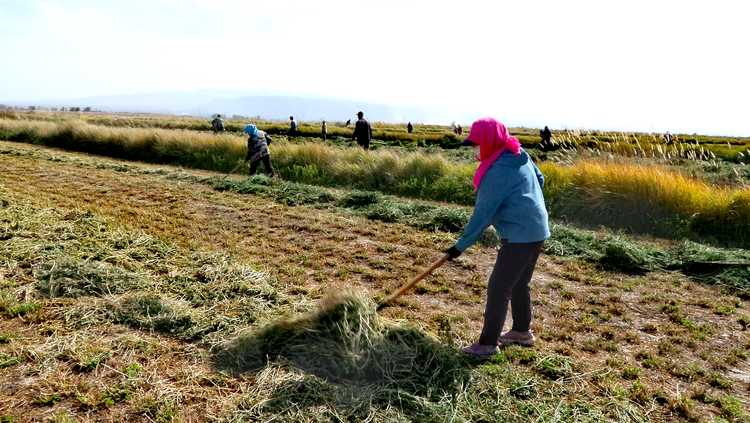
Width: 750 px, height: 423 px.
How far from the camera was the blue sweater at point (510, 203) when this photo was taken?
3.29 meters

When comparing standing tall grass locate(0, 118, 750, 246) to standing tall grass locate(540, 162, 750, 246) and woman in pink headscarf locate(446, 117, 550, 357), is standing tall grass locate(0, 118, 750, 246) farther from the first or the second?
woman in pink headscarf locate(446, 117, 550, 357)

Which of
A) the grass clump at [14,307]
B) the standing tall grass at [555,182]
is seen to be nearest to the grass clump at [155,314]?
the grass clump at [14,307]

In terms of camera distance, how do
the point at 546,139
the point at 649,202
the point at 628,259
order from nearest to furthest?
the point at 628,259
the point at 649,202
the point at 546,139

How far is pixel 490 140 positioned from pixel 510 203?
0.45 meters

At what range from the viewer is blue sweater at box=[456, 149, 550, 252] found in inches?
129

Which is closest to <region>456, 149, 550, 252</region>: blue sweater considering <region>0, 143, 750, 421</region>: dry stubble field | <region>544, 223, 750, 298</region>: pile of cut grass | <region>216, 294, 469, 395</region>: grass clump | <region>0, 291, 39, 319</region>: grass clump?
<region>216, 294, 469, 395</region>: grass clump

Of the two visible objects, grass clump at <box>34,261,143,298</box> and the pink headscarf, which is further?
grass clump at <box>34,261,143,298</box>

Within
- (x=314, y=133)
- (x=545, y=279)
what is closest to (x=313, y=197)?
(x=545, y=279)

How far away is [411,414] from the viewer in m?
2.94

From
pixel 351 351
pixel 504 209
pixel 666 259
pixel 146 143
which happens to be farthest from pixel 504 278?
pixel 146 143

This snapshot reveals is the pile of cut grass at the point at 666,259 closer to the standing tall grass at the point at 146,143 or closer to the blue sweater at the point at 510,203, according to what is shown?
the blue sweater at the point at 510,203

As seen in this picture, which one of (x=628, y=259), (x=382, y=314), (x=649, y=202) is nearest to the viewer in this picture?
(x=382, y=314)

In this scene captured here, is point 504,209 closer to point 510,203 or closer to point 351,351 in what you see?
point 510,203

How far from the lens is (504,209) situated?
3.39 meters
